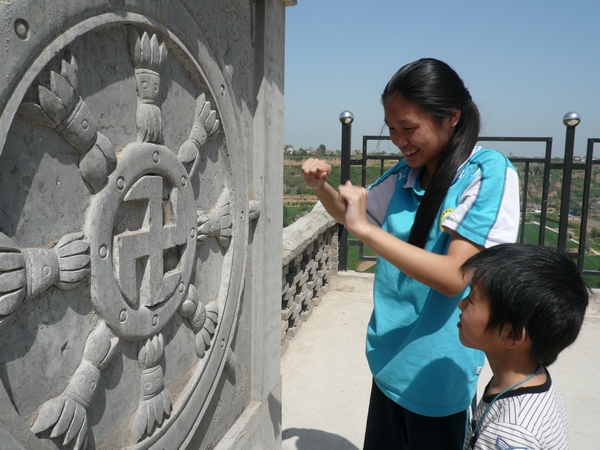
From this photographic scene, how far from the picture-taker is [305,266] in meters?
4.35

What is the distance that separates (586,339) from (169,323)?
4.04 metres

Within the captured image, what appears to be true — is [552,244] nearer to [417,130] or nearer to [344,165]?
[344,165]

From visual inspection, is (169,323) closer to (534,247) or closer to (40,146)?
(40,146)

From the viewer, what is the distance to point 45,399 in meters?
0.99

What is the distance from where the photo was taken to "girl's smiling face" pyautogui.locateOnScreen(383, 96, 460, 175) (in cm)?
148

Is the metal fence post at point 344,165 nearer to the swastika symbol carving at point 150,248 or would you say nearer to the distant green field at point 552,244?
the distant green field at point 552,244

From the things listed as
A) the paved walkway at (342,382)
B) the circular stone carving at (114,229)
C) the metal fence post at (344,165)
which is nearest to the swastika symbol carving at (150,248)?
the circular stone carving at (114,229)

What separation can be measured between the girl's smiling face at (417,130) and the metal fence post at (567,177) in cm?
402

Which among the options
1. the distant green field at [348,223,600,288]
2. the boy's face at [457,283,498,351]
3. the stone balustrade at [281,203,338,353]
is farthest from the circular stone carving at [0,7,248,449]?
the distant green field at [348,223,600,288]

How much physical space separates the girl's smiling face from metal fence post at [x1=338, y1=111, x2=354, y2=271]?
11.3 ft

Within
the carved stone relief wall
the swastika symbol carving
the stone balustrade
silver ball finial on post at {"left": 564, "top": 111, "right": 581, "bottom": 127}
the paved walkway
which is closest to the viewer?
the carved stone relief wall

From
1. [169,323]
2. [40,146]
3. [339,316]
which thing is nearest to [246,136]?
[169,323]

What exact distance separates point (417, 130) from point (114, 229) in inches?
35.1

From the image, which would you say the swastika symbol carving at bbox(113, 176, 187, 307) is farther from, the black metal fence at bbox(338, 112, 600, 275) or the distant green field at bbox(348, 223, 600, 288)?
the distant green field at bbox(348, 223, 600, 288)
